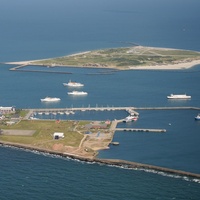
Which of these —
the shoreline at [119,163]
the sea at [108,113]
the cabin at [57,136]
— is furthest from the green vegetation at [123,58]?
the shoreline at [119,163]

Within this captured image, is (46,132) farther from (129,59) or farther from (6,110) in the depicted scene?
(129,59)

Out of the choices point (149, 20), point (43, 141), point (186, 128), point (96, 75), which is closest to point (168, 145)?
point (186, 128)

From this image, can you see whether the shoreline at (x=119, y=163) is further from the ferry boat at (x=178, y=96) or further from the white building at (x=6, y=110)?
the ferry boat at (x=178, y=96)

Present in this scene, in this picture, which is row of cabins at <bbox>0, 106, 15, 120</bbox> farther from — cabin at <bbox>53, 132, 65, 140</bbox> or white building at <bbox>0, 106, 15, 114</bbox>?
cabin at <bbox>53, 132, 65, 140</bbox>

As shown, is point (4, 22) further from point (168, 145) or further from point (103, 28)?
point (168, 145)

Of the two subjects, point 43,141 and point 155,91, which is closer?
point 43,141

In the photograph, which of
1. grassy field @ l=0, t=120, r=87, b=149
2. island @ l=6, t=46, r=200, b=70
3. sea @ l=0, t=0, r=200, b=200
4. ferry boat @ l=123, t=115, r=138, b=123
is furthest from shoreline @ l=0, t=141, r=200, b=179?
island @ l=6, t=46, r=200, b=70

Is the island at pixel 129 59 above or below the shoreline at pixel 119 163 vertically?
above
